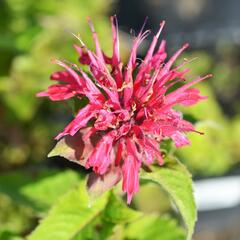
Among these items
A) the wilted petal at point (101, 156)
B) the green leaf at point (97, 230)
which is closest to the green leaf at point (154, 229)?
the green leaf at point (97, 230)

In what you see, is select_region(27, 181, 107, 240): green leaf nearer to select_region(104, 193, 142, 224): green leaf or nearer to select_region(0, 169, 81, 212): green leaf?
select_region(104, 193, 142, 224): green leaf

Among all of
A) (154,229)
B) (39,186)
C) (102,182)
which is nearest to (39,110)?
(39,186)

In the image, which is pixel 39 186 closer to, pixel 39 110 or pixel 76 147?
pixel 76 147

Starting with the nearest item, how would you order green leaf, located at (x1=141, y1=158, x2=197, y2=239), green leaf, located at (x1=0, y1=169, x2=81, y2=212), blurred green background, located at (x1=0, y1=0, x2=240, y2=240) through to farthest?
green leaf, located at (x1=141, y1=158, x2=197, y2=239) → green leaf, located at (x1=0, y1=169, x2=81, y2=212) → blurred green background, located at (x1=0, y1=0, x2=240, y2=240)

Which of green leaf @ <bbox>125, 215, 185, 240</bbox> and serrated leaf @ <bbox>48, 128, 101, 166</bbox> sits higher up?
serrated leaf @ <bbox>48, 128, 101, 166</bbox>

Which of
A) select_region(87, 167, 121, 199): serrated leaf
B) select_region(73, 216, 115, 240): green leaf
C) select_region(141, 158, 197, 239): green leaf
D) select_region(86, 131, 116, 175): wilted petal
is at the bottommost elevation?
select_region(73, 216, 115, 240): green leaf

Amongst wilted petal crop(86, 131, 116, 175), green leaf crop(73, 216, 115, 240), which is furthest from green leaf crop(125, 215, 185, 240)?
wilted petal crop(86, 131, 116, 175)

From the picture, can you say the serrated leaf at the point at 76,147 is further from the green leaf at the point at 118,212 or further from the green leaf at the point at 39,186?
the green leaf at the point at 39,186

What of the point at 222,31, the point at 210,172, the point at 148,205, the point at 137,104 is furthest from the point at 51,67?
the point at 222,31
